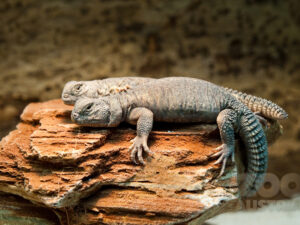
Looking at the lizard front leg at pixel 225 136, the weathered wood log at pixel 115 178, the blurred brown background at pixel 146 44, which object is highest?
the blurred brown background at pixel 146 44

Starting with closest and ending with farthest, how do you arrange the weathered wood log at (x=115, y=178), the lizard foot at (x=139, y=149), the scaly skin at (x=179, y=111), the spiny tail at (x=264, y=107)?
the weathered wood log at (x=115, y=178) < the lizard foot at (x=139, y=149) < the scaly skin at (x=179, y=111) < the spiny tail at (x=264, y=107)

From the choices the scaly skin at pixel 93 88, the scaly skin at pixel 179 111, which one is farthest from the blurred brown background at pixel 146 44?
the scaly skin at pixel 179 111

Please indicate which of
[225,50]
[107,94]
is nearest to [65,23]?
[107,94]

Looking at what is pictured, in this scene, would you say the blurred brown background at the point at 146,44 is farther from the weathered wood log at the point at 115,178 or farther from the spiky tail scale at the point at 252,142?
the weathered wood log at the point at 115,178

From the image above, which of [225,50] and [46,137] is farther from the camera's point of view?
[225,50]

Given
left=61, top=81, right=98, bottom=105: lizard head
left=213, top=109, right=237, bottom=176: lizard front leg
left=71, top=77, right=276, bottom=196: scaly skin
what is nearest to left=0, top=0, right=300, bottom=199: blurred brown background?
left=61, top=81, right=98, bottom=105: lizard head

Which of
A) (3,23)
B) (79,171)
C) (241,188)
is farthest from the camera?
(3,23)

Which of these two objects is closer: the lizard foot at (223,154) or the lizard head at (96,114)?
the lizard foot at (223,154)

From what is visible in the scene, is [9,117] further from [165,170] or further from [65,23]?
[165,170]

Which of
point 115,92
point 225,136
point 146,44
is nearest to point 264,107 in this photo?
point 225,136
